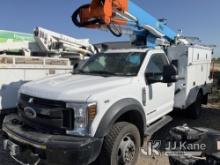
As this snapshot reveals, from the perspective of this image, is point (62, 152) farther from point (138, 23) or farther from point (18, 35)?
point (18, 35)

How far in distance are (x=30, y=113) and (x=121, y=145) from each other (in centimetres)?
142

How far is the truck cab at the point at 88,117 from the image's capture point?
354 cm

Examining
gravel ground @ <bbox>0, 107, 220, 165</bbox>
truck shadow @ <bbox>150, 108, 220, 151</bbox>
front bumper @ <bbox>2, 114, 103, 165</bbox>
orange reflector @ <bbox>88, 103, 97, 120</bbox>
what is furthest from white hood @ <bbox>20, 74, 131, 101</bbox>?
truck shadow @ <bbox>150, 108, 220, 151</bbox>

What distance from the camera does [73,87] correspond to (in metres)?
3.95

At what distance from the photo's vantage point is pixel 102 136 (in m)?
3.69

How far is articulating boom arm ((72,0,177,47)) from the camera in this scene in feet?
18.2

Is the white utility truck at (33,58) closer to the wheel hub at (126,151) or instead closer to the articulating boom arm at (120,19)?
the articulating boom arm at (120,19)

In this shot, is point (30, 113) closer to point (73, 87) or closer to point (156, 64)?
point (73, 87)

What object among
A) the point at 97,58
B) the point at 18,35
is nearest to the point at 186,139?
the point at 97,58

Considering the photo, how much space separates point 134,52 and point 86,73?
1.03 meters

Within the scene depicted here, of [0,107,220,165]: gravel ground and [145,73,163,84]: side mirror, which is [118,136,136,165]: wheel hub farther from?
[145,73,163,84]: side mirror

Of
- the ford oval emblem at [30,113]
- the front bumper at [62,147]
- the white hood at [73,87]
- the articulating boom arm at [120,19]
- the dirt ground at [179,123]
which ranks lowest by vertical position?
the dirt ground at [179,123]

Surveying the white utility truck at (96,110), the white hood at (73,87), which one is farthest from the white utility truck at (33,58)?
the white hood at (73,87)

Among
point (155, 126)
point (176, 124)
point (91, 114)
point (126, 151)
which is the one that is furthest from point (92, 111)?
point (176, 124)
